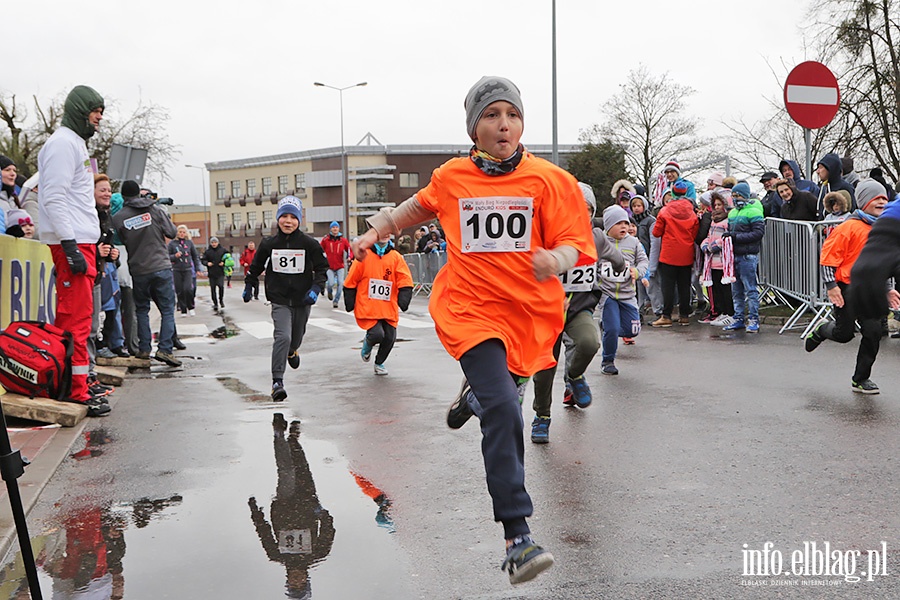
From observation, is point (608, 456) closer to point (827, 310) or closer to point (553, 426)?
point (553, 426)

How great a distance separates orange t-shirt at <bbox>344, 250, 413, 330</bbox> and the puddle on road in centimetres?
480

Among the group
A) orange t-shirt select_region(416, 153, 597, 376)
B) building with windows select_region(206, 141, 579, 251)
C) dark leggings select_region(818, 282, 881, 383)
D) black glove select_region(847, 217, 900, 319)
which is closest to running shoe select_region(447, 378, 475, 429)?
orange t-shirt select_region(416, 153, 597, 376)

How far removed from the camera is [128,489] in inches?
224

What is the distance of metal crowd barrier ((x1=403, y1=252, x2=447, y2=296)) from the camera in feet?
97.7

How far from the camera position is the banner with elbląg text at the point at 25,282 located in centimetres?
848

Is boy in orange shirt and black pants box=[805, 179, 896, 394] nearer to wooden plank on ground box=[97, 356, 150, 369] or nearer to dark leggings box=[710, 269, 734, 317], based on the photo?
dark leggings box=[710, 269, 734, 317]

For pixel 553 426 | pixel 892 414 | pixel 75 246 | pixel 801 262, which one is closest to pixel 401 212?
pixel 553 426

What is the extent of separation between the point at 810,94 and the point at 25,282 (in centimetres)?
989

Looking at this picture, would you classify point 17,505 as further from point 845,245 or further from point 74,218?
point 845,245

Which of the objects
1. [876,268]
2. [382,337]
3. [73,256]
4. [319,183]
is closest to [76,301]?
[73,256]

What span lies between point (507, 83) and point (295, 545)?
233 cm

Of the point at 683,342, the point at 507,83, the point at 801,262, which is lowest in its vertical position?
the point at 683,342
